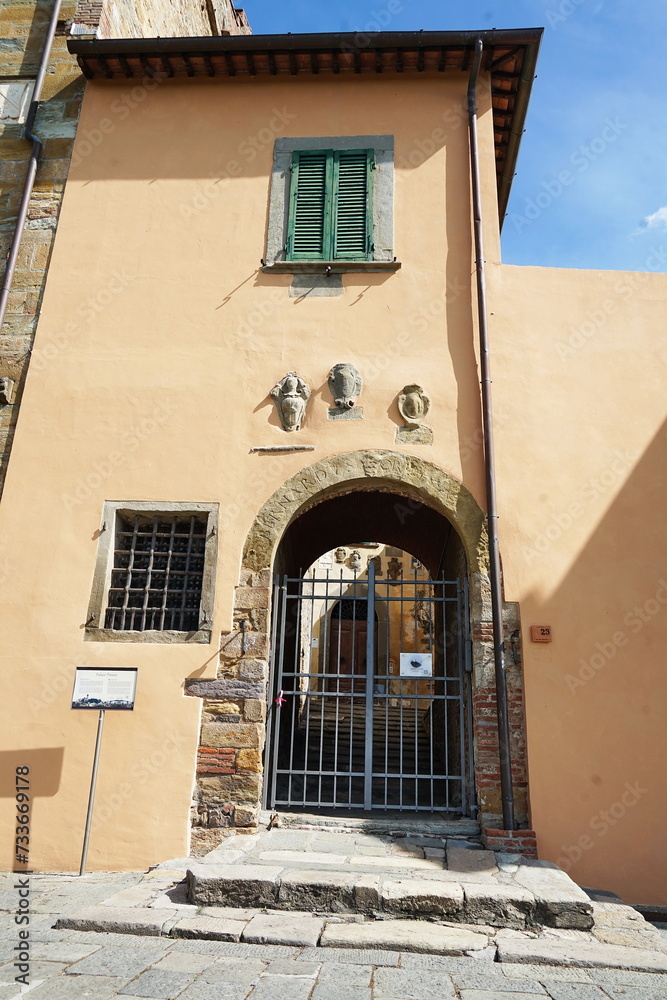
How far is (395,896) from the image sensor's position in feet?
12.0

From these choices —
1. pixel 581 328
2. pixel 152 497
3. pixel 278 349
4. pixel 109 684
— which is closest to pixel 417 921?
pixel 109 684

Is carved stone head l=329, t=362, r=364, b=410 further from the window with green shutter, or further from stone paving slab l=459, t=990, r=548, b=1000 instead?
stone paving slab l=459, t=990, r=548, b=1000

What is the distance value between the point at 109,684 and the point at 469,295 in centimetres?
451

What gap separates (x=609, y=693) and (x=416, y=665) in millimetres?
1526

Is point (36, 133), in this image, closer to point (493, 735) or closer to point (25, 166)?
point (25, 166)

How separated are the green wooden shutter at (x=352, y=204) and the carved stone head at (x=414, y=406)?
4.86 feet

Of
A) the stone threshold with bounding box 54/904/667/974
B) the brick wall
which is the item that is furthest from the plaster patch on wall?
the stone threshold with bounding box 54/904/667/974

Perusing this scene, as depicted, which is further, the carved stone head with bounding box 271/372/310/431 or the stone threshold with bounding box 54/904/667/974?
the carved stone head with bounding box 271/372/310/431

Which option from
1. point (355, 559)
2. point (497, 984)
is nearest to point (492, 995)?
point (497, 984)

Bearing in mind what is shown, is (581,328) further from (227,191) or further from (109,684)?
(109,684)

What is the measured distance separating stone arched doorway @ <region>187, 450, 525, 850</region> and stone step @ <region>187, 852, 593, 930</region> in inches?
48.5

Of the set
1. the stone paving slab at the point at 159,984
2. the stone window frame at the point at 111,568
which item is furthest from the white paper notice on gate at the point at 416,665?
the stone paving slab at the point at 159,984

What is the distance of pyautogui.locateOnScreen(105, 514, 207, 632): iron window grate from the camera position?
574cm

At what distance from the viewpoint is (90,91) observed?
7277 millimetres
